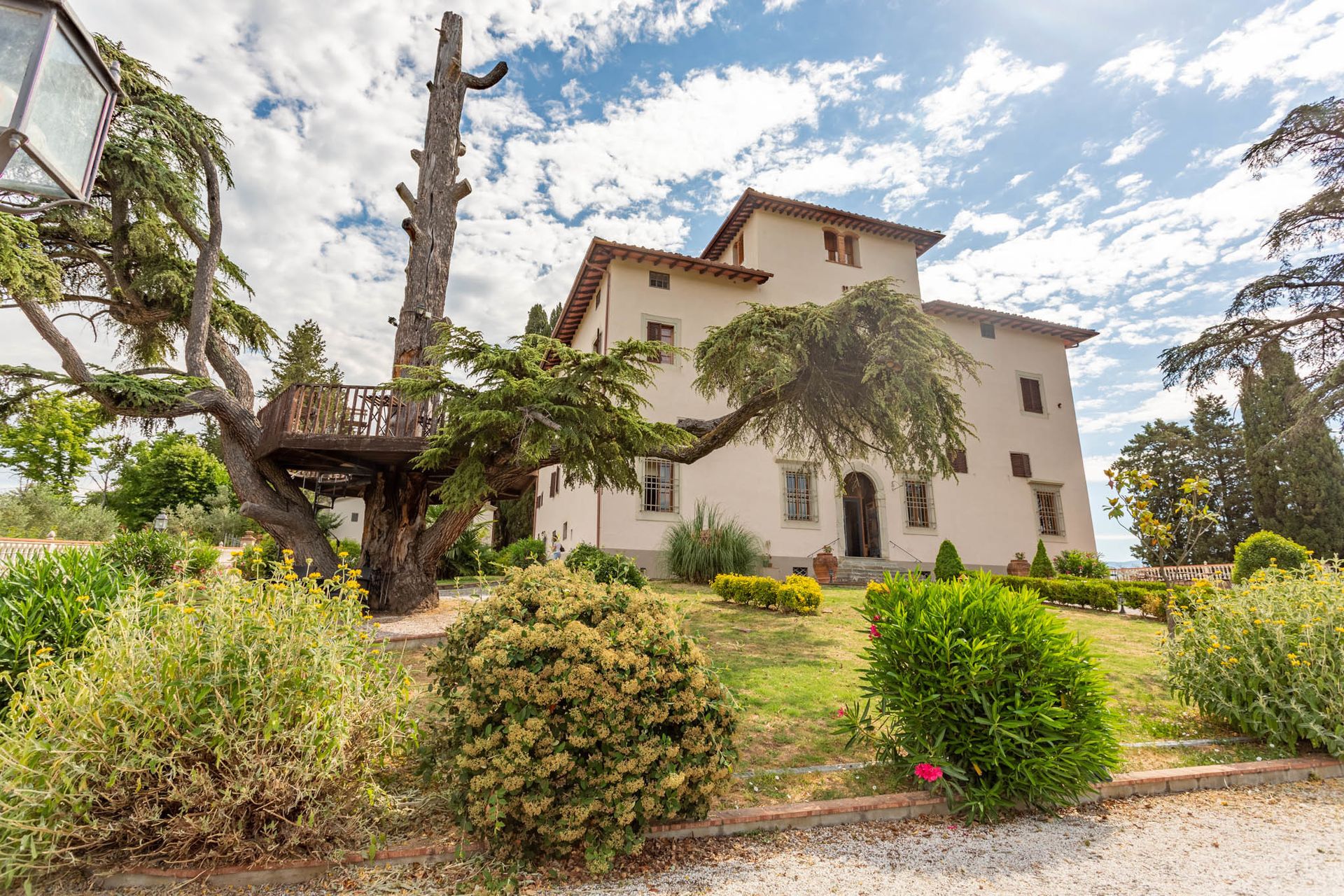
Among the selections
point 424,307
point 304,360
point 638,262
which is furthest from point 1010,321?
point 304,360

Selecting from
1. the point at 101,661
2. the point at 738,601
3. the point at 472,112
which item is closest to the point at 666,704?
the point at 101,661

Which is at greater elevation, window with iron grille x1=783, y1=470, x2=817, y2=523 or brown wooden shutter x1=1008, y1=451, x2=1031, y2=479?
brown wooden shutter x1=1008, y1=451, x2=1031, y2=479

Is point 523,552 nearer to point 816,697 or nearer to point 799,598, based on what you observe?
point 799,598

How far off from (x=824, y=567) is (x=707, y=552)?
3.62m

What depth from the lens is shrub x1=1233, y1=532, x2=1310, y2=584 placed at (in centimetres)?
1121

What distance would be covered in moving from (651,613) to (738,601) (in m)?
7.72

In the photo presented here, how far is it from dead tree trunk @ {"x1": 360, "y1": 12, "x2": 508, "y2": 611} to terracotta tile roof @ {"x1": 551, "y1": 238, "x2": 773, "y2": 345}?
5.04m

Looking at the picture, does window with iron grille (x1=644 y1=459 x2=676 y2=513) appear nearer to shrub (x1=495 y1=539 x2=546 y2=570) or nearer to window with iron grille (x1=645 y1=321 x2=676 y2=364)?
window with iron grille (x1=645 y1=321 x2=676 y2=364)

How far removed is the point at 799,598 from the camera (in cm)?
948

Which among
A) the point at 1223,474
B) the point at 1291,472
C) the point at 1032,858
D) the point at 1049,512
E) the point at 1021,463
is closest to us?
the point at 1032,858

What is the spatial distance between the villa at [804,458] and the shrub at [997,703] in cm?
1047

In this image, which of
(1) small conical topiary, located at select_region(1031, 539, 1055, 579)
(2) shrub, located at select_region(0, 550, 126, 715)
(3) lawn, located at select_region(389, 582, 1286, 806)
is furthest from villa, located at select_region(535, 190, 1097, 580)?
(2) shrub, located at select_region(0, 550, 126, 715)

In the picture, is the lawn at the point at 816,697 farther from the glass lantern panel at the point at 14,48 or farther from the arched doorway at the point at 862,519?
the arched doorway at the point at 862,519

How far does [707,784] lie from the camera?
2.91 m
